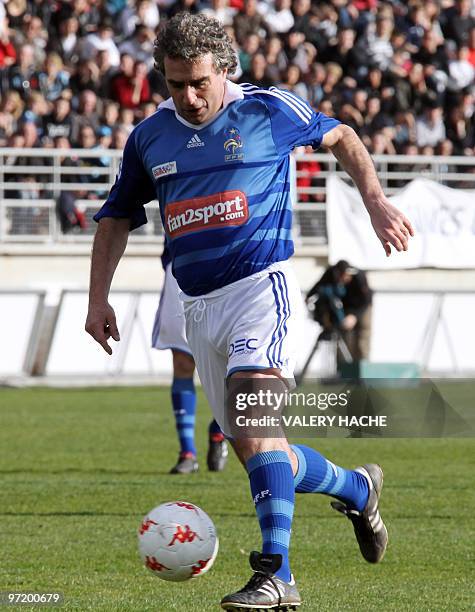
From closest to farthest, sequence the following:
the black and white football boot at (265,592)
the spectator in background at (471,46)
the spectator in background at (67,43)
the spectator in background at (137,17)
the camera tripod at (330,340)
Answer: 1. the black and white football boot at (265,592)
2. the camera tripod at (330,340)
3. the spectator in background at (67,43)
4. the spectator in background at (137,17)
5. the spectator in background at (471,46)

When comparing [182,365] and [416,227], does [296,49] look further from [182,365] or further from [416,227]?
[182,365]

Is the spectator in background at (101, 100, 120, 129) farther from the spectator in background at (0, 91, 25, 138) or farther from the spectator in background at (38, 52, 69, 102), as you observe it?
the spectator in background at (0, 91, 25, 138)

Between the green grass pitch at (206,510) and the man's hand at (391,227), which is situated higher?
the man's hand at (391,227)

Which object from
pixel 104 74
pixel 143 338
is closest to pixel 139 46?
pixel 104 74

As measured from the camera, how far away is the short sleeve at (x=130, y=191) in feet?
19.5

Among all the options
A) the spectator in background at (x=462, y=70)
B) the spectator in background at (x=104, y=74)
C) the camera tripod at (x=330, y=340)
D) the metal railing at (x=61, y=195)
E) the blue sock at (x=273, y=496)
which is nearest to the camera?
the blue sock at (x=273, y=496)

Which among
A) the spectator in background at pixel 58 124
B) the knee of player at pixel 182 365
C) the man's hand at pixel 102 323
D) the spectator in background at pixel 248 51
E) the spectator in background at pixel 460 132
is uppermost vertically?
the spectator in background at pixel 248 51

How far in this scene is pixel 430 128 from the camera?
23016 mm

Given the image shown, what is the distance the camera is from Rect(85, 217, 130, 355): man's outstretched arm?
5.88m

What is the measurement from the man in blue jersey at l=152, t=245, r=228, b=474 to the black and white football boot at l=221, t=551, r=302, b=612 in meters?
5.18

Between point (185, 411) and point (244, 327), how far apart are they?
5.10 meters

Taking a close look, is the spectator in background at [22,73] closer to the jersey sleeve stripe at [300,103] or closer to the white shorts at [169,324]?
the white shorts at [169,324]

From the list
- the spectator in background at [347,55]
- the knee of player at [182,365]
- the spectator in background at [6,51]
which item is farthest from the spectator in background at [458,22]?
the knee of player at [182,365]

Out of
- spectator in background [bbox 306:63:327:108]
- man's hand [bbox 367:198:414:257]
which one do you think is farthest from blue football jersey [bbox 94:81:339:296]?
spectator in background [bbox 306:63:327:108]
